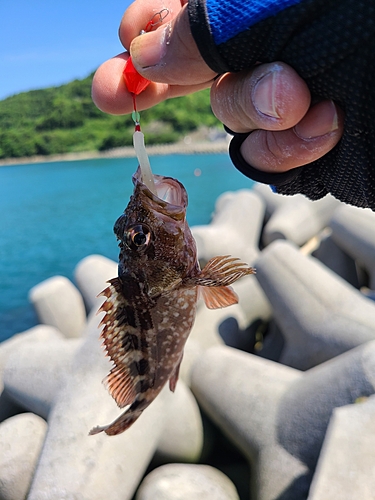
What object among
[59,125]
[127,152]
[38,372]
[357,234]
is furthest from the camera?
[59,125]

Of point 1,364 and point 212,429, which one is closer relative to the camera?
point 212,429

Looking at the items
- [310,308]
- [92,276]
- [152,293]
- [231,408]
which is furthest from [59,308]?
[152,293]

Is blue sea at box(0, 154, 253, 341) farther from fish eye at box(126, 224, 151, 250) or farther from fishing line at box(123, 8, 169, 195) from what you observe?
fishing line at box(123, 8, 169, 195)

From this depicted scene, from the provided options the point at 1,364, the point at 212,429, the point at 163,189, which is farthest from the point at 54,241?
the point at 163,189

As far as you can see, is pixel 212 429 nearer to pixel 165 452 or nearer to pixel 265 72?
pixel 165 452

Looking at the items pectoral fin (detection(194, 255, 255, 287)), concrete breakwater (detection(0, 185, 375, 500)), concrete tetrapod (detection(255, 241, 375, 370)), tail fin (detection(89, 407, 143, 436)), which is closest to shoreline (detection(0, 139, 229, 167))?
concrete tetrapod (detection(255, 241, 375, 370))

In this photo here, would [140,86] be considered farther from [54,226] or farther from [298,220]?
[54,226]

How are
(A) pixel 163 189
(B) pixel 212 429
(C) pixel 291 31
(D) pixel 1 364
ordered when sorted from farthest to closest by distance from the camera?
(D) pixel 1 364 < (B) pixel 212 429 < (A) pixel 163 189 < (C) pixel 291 31

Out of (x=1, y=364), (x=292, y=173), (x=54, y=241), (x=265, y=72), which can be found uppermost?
(x=265, y=72)
